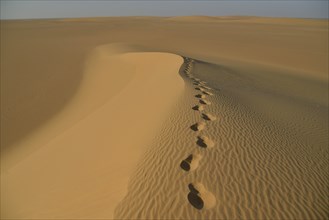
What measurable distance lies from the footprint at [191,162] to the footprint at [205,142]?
53cm

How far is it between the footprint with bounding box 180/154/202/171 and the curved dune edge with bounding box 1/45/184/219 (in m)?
1.12

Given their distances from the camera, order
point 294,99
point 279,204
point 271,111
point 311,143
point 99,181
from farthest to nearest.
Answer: point 294,99, point 271,111, point 311,143, point 99,181, point 279,204

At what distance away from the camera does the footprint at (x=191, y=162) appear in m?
5.38

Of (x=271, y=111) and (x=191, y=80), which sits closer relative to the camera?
(x=271, y=111)

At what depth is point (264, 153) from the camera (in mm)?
6000

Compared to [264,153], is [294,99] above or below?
above

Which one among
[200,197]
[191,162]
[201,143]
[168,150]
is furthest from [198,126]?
[200,197]

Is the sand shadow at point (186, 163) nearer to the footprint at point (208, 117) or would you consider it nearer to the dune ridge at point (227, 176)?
the dune ridge at point (227, 176)

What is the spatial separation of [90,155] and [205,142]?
3.03 meters

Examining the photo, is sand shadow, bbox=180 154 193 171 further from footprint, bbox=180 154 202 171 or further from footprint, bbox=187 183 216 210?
footprint, bbox=187 183 216 210

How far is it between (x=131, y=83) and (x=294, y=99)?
8078 mm

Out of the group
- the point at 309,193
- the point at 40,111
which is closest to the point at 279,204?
the point at 309,193

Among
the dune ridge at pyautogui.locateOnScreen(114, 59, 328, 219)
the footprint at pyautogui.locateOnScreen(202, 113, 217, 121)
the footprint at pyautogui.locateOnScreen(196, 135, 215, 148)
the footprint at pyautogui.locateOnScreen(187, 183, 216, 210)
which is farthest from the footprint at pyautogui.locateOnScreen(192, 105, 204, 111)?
the footprint at pyautogui.locateOnScreen(187, 183, 216, 210)

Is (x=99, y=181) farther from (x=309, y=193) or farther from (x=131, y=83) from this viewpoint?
(x=131, y=83)
